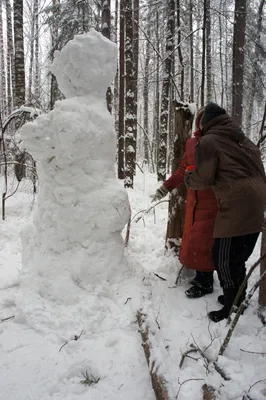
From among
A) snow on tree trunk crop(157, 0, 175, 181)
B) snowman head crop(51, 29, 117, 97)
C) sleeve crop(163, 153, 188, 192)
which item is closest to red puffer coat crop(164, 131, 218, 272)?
sleeve crop(163, 153, 188, 192)

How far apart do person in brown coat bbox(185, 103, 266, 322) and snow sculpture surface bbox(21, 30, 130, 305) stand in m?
1.12

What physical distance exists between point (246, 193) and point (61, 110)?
198 cm

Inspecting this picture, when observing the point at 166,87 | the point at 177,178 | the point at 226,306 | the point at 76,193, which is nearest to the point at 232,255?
the point at 226,306

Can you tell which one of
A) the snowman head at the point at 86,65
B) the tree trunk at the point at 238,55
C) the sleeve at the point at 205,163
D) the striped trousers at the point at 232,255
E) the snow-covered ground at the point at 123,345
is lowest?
the snow-covered ground at the point at 123,345

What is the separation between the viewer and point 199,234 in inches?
112

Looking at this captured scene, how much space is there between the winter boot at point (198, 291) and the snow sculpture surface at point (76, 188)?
77cm

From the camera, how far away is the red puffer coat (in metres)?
2.78

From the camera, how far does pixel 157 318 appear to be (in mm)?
2561

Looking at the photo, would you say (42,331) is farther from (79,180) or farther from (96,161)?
(96,161)

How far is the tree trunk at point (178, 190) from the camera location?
3307 millimetres

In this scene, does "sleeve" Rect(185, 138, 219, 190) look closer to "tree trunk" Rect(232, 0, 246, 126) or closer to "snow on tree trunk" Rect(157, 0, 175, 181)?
"tree trunk" Rect(232, 0, 246, 126)

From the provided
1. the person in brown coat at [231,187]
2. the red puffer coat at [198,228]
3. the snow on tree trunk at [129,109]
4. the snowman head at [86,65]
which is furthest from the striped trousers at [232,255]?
the snow on tree trunk at [129,109]

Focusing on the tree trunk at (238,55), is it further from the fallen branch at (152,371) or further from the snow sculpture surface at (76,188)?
the fallen branch at (152,371)

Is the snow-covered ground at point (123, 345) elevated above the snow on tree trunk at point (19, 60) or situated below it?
below
